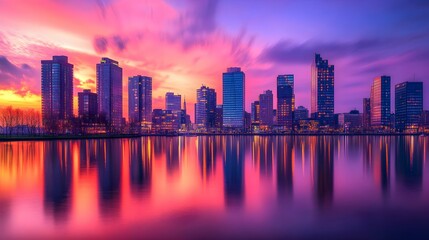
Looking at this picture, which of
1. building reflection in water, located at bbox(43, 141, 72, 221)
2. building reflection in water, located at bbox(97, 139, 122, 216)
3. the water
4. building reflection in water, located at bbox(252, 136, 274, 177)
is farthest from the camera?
building reflection in water, located at bbox(252, 136, 274, 177)

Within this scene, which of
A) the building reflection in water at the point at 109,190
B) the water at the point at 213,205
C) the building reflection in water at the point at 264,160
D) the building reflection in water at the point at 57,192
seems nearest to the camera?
the water at the point at 213,205

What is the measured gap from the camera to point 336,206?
17.7m

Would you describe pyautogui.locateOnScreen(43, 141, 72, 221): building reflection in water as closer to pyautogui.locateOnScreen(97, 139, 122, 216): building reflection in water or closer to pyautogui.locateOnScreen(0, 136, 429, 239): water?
pyautogui.locateOnScreen(0, 136, 429, 239): water

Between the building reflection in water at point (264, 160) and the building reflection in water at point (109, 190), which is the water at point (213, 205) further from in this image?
the building reflection in water at point (264, 160)

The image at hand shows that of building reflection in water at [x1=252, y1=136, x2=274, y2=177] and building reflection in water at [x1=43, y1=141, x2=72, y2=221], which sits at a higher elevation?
building reflection in water at [x1=43, y1=141, x2=72, y2=221]

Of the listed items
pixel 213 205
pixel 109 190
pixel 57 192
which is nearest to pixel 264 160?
pixel 109 190

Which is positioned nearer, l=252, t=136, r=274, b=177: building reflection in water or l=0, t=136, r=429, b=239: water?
l=0, t=136, r=429, b=239: water

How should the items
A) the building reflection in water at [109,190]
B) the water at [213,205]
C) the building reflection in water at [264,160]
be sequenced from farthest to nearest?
the building reflection in water at [264,160] → the building reflection in water at [109,190] → the water at [213,205]

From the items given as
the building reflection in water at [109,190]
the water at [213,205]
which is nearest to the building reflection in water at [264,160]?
the water at [213,205]

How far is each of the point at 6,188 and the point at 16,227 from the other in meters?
11.4

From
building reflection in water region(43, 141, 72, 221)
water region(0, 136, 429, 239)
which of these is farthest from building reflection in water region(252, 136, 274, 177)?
building reflection in water region(43, 141, 72, 221)

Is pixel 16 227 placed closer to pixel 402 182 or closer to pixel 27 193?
pixel 27 193

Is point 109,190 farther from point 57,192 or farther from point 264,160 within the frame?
point 264,160

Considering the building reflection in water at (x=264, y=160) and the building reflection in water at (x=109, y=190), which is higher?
the building reflection in water at (x=109, y=190)
